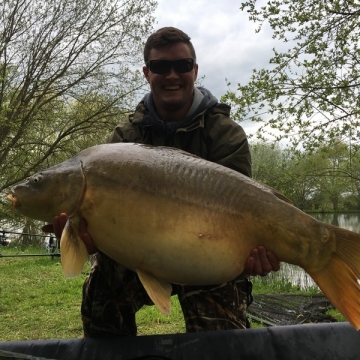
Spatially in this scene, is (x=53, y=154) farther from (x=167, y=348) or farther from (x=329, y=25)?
(x=167, y=348)

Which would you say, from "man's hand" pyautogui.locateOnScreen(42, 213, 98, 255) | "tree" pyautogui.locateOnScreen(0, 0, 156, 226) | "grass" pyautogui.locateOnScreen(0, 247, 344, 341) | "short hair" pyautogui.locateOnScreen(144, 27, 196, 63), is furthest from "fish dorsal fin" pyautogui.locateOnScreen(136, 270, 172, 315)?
"tree" pyautogui.locateOnScreen(0, 0, 156, 226)

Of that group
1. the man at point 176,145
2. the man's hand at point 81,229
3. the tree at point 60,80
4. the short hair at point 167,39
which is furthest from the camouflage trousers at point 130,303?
the tree at point 60,80

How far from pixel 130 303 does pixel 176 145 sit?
0.67m

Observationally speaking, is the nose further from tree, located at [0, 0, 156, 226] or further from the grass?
tree, located at [0, 0, 156, 226]

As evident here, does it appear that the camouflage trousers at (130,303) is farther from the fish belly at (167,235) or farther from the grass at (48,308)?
the grass at (48,308)

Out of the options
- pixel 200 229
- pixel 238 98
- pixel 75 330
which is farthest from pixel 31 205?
pixel 238 98

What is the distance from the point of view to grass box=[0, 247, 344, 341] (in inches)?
115

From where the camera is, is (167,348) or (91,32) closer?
(167,348)

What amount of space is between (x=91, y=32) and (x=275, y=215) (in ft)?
22.6

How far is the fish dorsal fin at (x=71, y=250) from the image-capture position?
1242mm

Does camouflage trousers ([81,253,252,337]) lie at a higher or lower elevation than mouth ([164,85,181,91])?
lower

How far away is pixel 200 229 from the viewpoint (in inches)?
47.4

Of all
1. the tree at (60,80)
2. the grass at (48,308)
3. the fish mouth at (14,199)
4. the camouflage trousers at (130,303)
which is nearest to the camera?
the fish mouth at (14,199)

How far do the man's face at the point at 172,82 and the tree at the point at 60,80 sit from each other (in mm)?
5598
